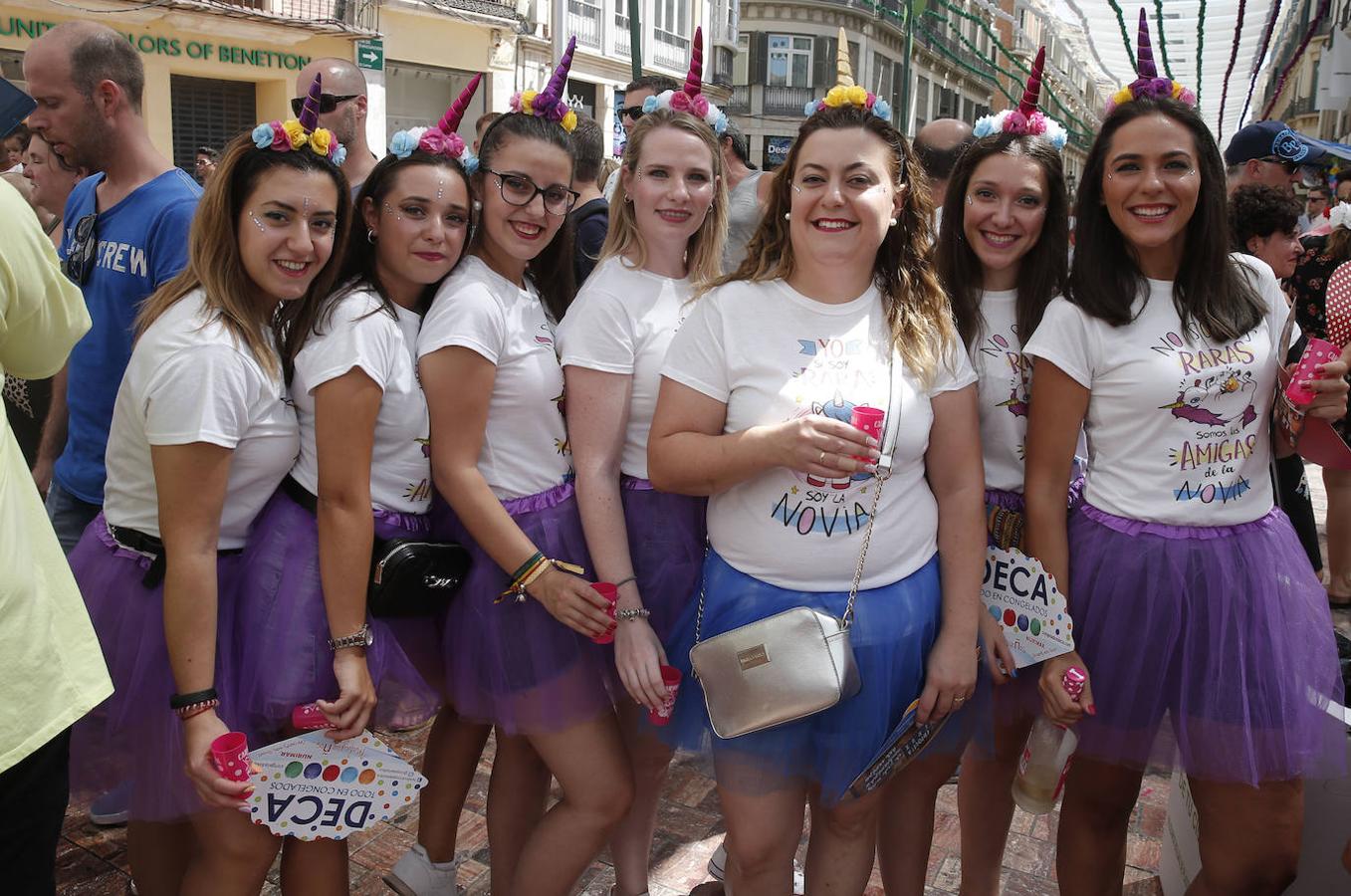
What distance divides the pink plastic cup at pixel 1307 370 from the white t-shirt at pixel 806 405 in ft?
2.45

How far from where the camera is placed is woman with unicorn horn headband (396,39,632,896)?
240 centimetres

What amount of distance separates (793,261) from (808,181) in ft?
0.61

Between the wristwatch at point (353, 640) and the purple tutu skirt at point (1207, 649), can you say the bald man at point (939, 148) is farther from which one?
the wristwatch at point (353, 640)

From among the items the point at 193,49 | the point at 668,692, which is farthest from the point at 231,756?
the point at 193,49

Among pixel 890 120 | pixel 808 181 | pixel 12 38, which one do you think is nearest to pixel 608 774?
pixel 808 181

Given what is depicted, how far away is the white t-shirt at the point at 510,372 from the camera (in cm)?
242

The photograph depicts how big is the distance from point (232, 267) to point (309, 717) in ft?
3.21

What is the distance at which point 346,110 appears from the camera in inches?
177

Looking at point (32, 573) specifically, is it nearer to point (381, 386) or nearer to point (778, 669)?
point (381, 386)

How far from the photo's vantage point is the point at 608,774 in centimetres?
253

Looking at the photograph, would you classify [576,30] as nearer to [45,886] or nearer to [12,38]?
[12,38]

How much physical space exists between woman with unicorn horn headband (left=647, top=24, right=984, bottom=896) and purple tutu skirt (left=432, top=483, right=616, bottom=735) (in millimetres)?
279

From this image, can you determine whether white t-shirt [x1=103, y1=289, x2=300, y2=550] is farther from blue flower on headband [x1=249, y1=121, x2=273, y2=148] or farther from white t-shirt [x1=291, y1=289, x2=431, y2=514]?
blue flower on headband [x1=249, y1=121, x2=273, y2=148]

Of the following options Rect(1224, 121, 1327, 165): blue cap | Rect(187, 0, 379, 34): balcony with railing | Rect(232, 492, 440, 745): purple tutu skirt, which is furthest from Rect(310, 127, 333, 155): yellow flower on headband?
Rect(187, 0, 379, 34): balcony with railing
